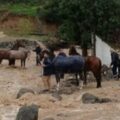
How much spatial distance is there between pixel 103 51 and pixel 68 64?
7.63 m

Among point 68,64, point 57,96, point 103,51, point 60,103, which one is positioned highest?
point 103,51

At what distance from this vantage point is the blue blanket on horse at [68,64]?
23734mm

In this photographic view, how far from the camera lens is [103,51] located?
31188 millimetres

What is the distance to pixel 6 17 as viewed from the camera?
57844 millimetres

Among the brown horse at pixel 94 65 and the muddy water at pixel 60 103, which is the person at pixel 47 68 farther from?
the brown horse at pixel 94 65

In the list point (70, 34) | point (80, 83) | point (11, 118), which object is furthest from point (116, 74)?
point (11, 118)

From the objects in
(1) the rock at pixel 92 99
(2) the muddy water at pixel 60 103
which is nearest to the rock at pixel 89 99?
(1) the rock at pixel 92 99

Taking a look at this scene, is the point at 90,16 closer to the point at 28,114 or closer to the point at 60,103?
the point at 60,103

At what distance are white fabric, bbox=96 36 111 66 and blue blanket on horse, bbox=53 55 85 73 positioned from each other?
19.9ft

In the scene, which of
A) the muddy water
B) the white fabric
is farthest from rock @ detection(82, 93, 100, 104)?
the white fabric

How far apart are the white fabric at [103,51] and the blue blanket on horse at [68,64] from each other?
19.9 ft

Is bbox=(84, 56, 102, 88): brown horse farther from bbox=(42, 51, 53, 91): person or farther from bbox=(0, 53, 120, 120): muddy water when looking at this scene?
bbox=(42, 51, 53, 91): person

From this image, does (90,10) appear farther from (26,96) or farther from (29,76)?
(26,96)

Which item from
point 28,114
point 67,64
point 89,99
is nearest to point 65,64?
point 67,64
